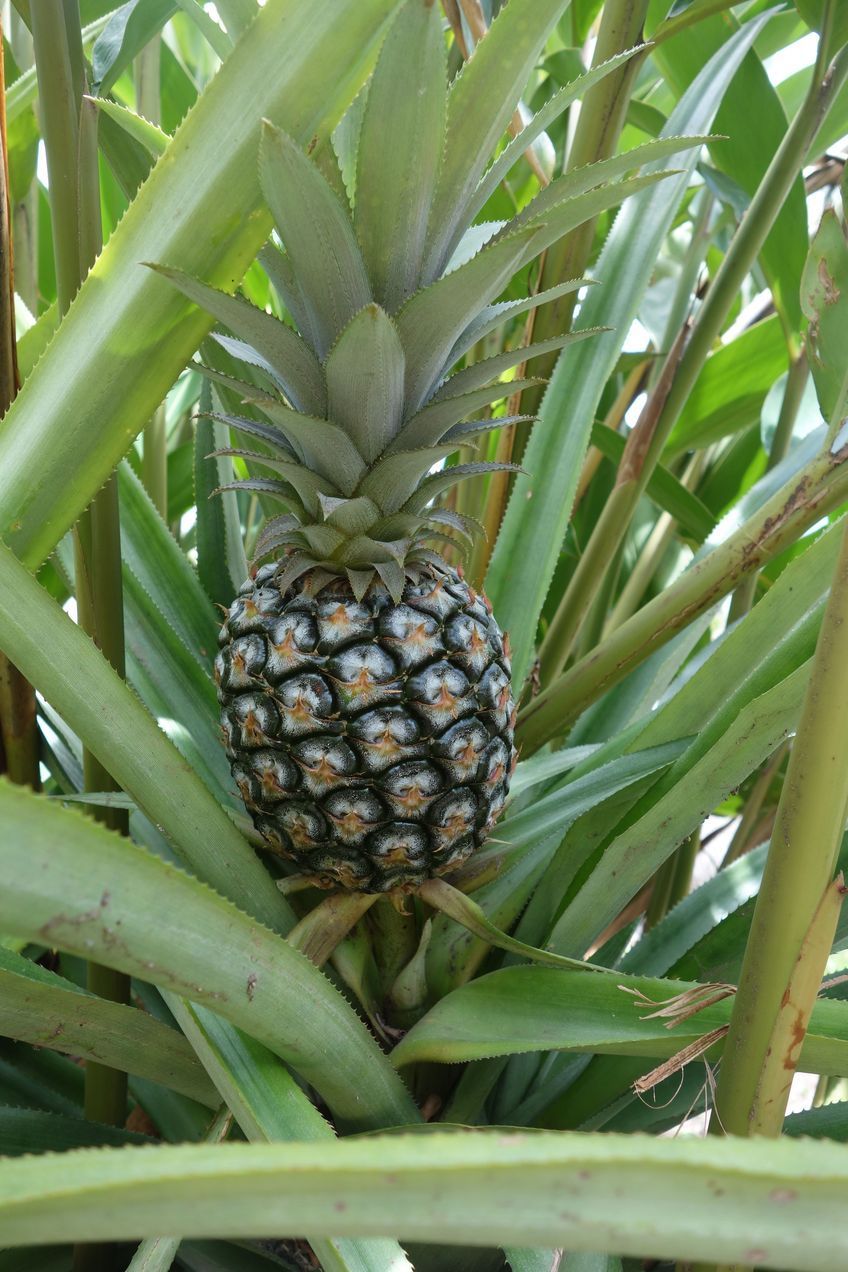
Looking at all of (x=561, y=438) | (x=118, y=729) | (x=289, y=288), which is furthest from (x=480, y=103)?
(x=118, y=729)

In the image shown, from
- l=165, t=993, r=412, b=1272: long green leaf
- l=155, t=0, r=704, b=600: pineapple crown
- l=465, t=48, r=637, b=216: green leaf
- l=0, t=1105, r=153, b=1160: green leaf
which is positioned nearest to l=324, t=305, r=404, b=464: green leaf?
l=155, t=0, r=704, b=600: pineapple crown

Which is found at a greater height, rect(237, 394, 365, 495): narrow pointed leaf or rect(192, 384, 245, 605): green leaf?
rect(237, 394, 365, 495): narrow pointed leaf

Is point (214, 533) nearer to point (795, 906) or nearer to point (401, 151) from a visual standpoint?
point (401, 151)

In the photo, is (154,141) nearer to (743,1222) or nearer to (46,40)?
(46,40)

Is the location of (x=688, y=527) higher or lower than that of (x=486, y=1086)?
higher

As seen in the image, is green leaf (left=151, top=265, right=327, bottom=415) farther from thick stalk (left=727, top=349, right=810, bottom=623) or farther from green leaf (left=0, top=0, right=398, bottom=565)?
thick stalk (left=727, top=349, right=810, bottom=623)

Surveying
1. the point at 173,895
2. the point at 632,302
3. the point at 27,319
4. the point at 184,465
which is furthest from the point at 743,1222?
Answer: the point at 184,465

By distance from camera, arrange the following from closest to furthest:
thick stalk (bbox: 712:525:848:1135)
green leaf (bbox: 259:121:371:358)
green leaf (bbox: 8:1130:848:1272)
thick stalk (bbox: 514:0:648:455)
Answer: green leaf (bbox: 8:1130:848:1272) < thick stalk (bbox: 712:525:848:1135) < green leaf (bbox: 259:121:371:358) < thick stalk (bbox: 514:0:648:455)
